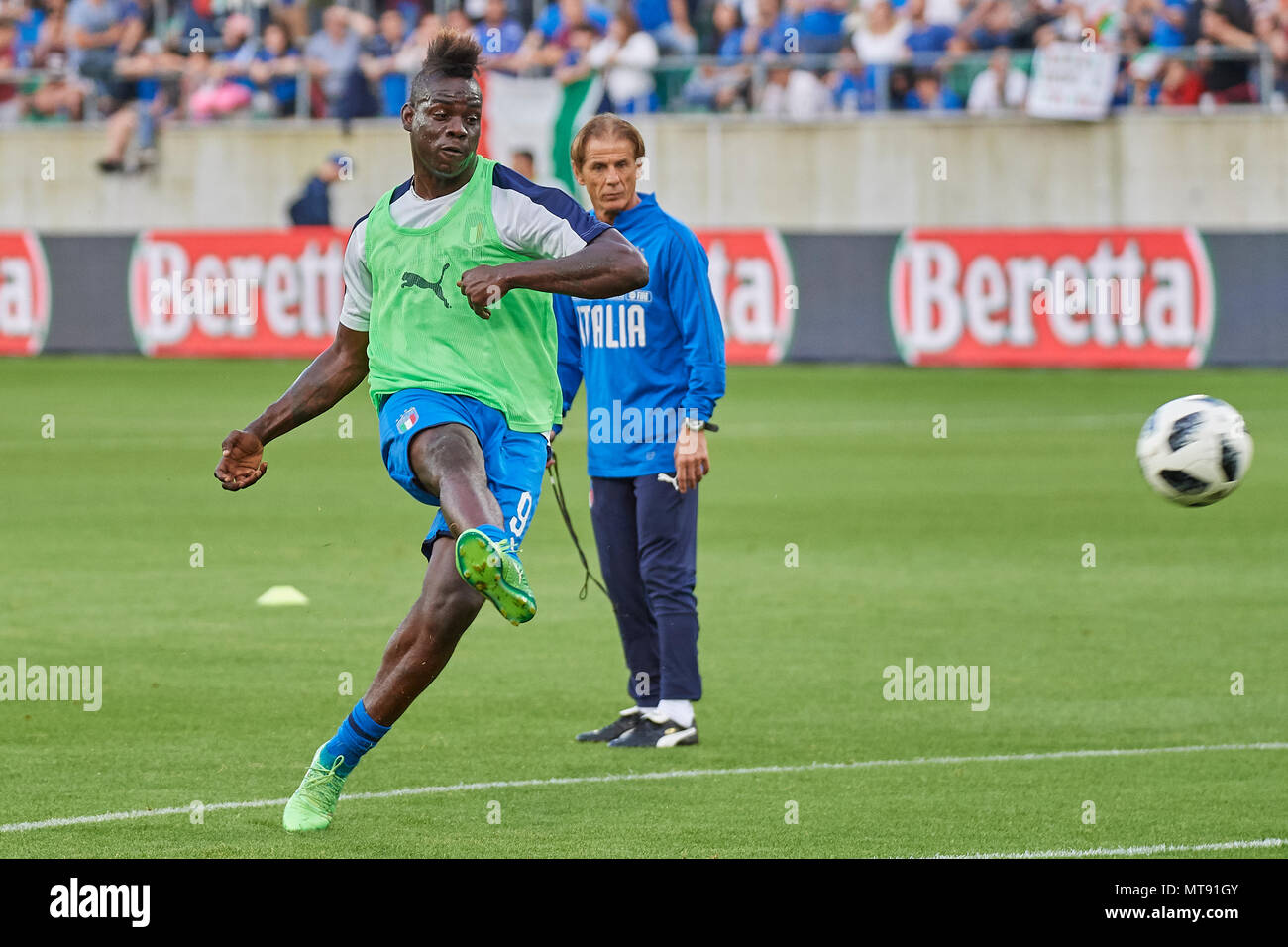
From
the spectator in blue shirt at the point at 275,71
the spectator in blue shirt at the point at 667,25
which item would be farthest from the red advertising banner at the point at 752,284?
the spectator in blue shirt at the point at 275,71


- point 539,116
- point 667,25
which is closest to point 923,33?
point 667,25

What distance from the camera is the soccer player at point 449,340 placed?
7.06 meters

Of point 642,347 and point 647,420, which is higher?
point 642,347

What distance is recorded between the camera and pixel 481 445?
285 inches

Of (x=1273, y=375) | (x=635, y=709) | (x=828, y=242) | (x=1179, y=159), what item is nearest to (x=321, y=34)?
(x=828, y=242)

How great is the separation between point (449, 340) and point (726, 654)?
431 centimetres

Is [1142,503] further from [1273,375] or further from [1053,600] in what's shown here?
→ [1273,375]

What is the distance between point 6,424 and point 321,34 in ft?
42.4

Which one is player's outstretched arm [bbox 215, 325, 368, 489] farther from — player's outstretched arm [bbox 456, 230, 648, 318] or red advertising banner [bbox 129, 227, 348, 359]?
red advertising banner [bbox 129, 227, 348, 359]

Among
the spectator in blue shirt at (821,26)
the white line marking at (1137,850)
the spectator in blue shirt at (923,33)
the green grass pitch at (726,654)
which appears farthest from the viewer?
the spectator in blue shirt at (821,26)

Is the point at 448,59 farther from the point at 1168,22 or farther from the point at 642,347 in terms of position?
the point at 1168,22

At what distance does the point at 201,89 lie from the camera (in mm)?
34750

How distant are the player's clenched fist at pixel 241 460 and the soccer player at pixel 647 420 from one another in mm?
1693

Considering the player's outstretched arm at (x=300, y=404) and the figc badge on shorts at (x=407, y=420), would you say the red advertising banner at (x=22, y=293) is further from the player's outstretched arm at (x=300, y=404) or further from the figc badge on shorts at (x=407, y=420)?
the figc badge on shorts at (x=407, y=420)
